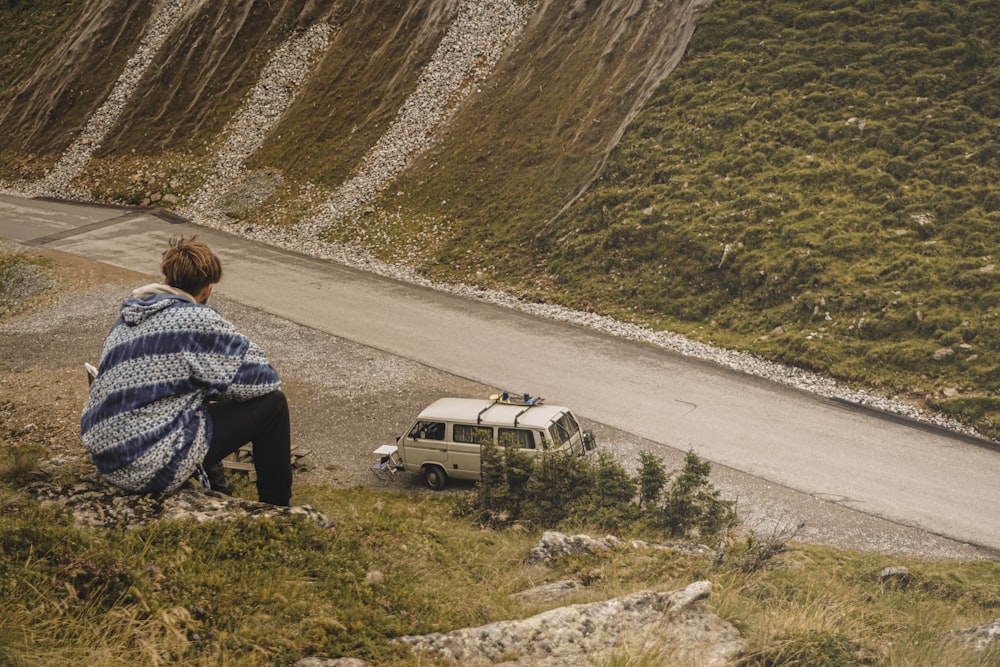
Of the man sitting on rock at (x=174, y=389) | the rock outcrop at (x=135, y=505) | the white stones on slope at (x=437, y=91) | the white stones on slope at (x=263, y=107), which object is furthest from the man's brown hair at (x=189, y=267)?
the white stones on slope at (x=263, y=107)

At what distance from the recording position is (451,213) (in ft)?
95.9

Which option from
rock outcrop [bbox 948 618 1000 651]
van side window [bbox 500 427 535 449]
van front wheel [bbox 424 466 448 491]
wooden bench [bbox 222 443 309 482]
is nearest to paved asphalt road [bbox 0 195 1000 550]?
van side window [bbox 500 427 535 449]

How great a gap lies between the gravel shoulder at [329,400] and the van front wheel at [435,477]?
0.20m

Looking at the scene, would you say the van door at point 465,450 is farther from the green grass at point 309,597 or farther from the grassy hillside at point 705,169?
the grassy hillside at point 705,169

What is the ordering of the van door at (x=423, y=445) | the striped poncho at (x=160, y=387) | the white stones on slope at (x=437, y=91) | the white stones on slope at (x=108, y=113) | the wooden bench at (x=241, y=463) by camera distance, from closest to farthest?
1. the striped poncho at (x=160, y=387)
2. the wooden bench at (x=241, y=463)
3. the van door at (x=423, y=445)
4. the white stones on slope at (x=437, y=91)
5. the white stones on slope at (x=108, y=113)

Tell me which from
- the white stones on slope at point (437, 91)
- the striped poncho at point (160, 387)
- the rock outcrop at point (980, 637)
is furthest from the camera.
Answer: the white stones on slope at point (437, 91)

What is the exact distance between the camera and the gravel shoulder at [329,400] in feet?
42.0

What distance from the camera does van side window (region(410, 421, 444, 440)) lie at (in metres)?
14.2

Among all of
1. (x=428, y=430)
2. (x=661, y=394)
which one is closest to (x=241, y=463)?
(x=428, y=430)

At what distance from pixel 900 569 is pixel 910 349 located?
33.9ft

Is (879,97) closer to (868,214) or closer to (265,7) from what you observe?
(868,214)

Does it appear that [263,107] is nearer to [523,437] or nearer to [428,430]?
[428,430]

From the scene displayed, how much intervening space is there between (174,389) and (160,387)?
0.09 meters

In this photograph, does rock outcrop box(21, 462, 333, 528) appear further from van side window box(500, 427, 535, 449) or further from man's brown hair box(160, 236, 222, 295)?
van side window box(500, 427, 535, 449)
